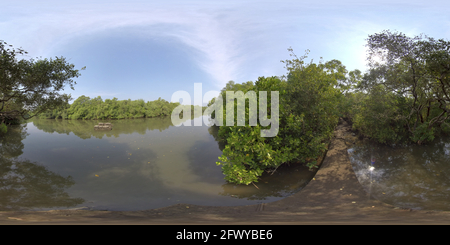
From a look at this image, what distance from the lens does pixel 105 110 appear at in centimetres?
6122

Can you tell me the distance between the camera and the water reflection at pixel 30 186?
24.8 ft

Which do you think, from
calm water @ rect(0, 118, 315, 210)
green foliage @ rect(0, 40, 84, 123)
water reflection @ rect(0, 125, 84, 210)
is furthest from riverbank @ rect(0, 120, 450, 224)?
green foliage @ rect(0, 40, 84, 123)

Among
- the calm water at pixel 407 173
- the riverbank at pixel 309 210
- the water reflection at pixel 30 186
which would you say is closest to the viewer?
the riverbank at pixel 309 210

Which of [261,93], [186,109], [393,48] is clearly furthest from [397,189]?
[186,109]

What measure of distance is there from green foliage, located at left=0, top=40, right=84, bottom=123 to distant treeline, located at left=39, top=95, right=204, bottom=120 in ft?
162

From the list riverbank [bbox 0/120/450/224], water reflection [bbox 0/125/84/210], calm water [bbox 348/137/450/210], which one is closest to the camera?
riverbank [bbox 0/120/450/224]

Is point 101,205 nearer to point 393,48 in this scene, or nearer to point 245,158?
point 245,158

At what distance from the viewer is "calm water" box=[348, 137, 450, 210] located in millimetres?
7025

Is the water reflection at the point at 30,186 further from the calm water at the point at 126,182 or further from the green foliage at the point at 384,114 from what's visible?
the green foliage at the point at 384,114

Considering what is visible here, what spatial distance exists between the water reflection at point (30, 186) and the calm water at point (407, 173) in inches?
475

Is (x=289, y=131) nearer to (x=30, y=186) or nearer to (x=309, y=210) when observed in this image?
(x=309, y=210)

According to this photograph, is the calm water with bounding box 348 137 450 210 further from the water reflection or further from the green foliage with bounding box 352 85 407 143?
the water reflection

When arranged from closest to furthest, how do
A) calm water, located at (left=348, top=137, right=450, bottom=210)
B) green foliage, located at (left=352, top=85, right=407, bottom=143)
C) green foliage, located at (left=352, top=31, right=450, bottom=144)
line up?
calm water, located at (left=348, top=137, right=450, bottom=210) → green foliage, located at (left=352, top=31, right=450, bottom=144) → green foliage, located at (left=352, top=85, right=407, bottom=143)

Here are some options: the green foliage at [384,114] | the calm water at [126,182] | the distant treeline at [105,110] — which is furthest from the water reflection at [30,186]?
the distant treeline at [105,110]
